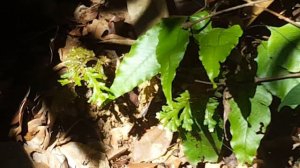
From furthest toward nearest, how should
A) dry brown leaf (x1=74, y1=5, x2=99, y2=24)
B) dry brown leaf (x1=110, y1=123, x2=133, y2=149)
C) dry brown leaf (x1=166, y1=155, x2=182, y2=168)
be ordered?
1. dry brown leaf (x1=74, y1=5, x2=99, y2=24)
2. dry brown leaf (x1=110, y1=123, x2=133, y2=149)
3. dry brown leaf (x1=166, y1=155, x2=182, y2=168)

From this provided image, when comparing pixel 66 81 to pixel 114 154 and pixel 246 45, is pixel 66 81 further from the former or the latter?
pixel 246 45

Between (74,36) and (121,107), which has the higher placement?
(74,36)

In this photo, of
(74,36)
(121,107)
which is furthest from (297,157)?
(74,36)

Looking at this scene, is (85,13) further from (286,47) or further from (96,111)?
(286,47)

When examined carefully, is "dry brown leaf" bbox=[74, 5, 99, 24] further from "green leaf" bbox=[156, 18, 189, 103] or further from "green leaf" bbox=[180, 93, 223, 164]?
"green leaf" bbox=[180, 93, 223, 164]

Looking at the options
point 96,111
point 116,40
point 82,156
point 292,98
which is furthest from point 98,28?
point 292,98

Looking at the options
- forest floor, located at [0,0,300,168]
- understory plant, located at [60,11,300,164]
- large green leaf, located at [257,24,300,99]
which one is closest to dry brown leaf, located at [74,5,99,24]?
forest floor, located at [0,0,300,168]

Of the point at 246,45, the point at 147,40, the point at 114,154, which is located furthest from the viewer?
the point at 114,154
